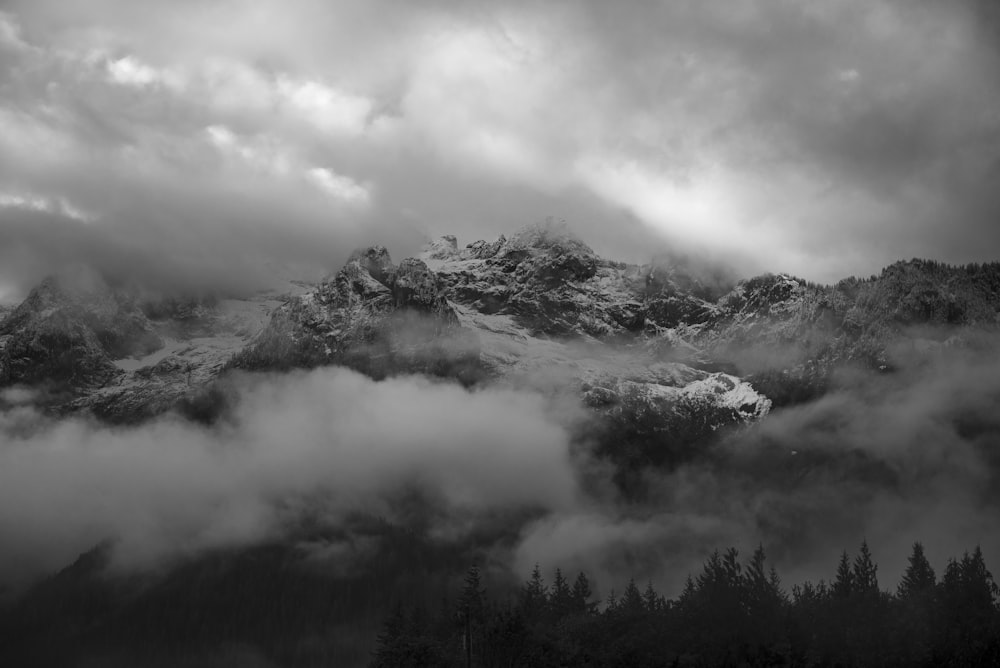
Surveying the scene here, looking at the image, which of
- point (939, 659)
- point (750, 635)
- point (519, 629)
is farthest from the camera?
point (519, 629)

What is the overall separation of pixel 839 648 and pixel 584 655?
38243 millimetres

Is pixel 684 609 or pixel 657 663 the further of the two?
pixel 684 609

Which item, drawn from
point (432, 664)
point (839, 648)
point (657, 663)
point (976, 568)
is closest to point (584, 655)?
point (657, 663)

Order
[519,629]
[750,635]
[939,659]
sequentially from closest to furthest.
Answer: [939,659] → [750,635] → [519,629]

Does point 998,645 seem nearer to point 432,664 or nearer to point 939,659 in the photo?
point 939,659

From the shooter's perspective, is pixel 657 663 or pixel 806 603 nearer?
pixel 657 663

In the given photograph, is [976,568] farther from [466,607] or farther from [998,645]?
[466,607]

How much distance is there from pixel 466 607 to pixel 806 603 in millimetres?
55446

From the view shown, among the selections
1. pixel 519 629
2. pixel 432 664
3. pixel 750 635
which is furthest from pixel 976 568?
pixel 432 664

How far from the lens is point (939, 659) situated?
17138 centimetres

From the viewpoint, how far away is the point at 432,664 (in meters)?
191

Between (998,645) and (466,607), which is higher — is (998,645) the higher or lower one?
the lower one

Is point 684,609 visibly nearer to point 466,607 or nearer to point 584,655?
point 584,655

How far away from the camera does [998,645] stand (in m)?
172
